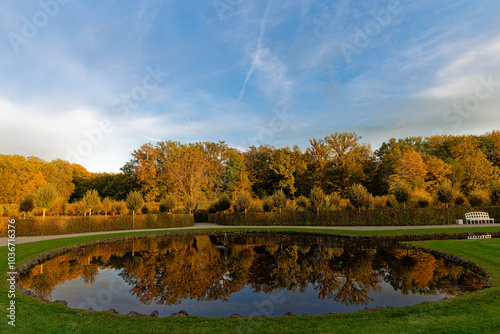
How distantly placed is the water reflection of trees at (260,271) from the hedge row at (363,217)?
8.95 m

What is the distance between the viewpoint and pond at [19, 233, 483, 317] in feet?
20.1

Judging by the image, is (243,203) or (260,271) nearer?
(260,271)

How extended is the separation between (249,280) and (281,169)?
3378cm

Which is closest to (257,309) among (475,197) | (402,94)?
(402,94)

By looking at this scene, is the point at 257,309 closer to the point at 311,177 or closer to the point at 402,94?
the point at 402,94

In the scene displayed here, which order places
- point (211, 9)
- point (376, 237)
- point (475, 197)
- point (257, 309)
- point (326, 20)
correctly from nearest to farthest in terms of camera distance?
point (257, 309), point (211, 9), point (326, 20), point (376, 237), point (475, 197)

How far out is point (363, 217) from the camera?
2194cm

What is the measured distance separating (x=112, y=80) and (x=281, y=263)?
11960 millimetres

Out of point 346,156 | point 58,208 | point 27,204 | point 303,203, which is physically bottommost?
point 303,203

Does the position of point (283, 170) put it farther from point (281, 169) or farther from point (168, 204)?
point (168, 204)

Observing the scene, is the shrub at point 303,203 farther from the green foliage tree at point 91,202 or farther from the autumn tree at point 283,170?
the green foliage tree at point 91,202

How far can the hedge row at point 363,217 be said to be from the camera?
68.0 feet

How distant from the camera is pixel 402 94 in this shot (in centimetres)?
1869

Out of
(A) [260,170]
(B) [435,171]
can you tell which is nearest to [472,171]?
(B) [435,171]
